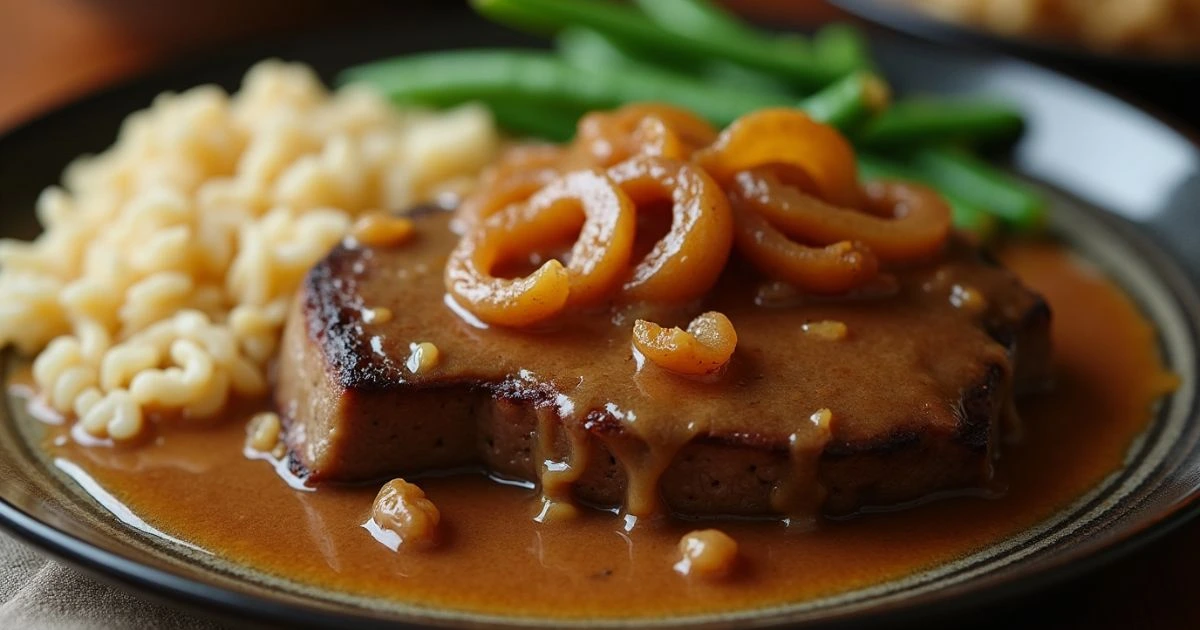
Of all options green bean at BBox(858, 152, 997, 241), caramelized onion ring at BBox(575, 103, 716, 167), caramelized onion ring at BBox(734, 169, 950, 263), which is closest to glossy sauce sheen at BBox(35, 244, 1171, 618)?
caramelized onion ring at BBox(734, 169, 950, 263)

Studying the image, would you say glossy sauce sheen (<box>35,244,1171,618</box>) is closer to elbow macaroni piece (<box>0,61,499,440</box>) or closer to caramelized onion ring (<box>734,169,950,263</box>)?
elbow macaroni piece (<box>0,61,499,440</box>)

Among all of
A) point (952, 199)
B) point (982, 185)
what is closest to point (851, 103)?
point (952, 199)

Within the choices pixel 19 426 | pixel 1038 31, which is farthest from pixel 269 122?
pixel 1038 31

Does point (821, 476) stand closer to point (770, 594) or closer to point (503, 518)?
point (770, 594)

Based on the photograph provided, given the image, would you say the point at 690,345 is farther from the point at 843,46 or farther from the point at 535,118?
the point at 843,46

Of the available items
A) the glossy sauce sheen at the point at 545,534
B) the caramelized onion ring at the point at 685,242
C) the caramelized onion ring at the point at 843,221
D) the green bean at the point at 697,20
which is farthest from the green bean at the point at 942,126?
the caramelized onion ring at the point at 685,242
